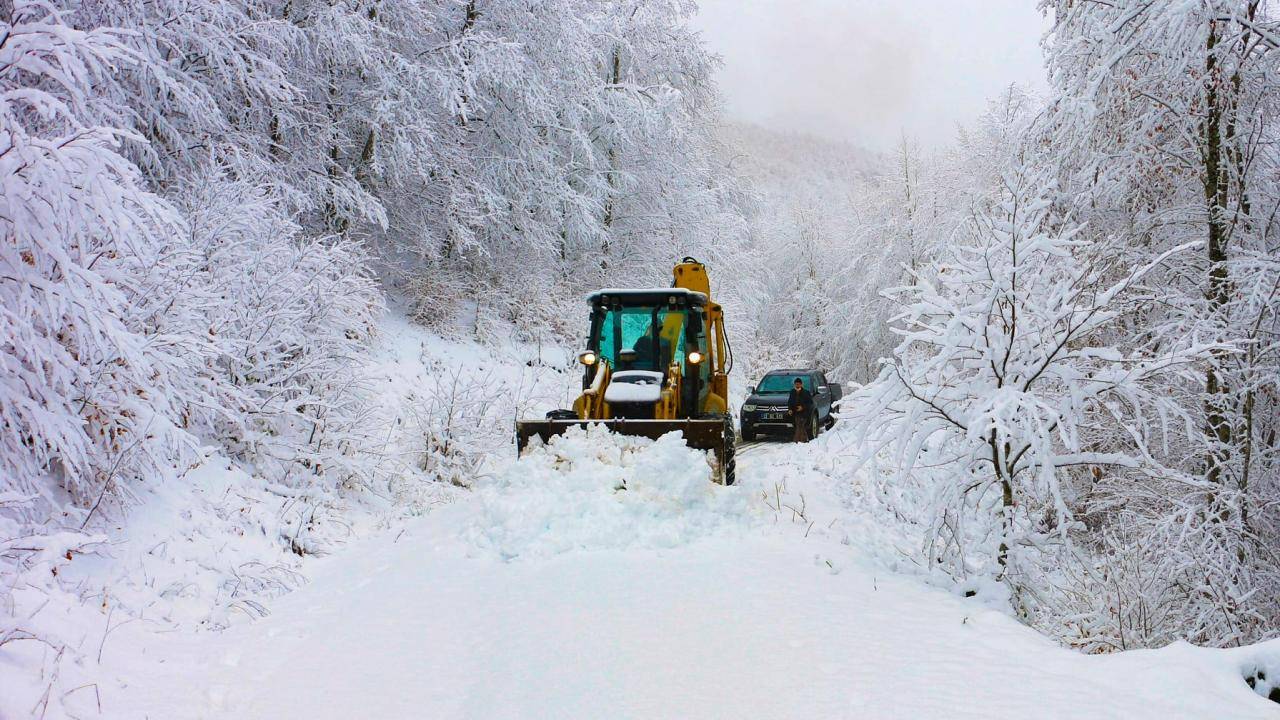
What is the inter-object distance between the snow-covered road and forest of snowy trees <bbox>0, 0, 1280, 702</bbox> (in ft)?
3.32

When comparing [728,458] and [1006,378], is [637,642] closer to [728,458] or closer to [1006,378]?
[1006,378]

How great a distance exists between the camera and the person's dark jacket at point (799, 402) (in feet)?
54.6

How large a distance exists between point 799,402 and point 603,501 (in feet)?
34.7

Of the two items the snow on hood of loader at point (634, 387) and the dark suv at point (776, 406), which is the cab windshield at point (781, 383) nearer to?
the dark suv at point (776, 406)

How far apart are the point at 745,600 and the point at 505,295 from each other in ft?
49.9

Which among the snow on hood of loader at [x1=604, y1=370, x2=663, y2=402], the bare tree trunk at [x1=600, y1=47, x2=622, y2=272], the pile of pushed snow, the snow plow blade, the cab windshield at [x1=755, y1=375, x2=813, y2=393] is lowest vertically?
the pile of pushed snow

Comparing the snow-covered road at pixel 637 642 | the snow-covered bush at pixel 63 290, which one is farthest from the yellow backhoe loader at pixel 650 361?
the snow-covered bush at pixel 63 290

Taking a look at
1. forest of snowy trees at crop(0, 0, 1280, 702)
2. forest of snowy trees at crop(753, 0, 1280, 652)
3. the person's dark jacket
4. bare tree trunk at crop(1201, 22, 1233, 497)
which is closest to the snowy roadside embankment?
forest of snowy trees at crop(0, 0, 1280, 702)

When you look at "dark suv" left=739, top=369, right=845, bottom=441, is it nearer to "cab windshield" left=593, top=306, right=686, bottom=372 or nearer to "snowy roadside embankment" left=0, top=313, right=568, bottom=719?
"cab windshield" left=593, top=306, right=686, bottom=372

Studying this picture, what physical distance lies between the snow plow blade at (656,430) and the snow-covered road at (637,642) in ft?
4.07

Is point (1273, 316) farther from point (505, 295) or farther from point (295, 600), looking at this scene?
point (505, 295)

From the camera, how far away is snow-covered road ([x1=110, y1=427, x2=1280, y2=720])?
3.57 meters

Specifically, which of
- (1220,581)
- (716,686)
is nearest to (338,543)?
(716,686)

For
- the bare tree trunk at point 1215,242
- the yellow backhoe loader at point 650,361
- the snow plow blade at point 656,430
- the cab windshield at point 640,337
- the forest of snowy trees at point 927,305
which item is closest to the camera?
the forest of snowy trees at point 927,305
